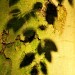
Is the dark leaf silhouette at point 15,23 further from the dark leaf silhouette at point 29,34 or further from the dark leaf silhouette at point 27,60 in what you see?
the dark leaf silhouette at point 27,60

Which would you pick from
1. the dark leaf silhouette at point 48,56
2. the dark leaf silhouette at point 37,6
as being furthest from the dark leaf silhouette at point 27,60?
the dark leaf silhouette at point 37,6

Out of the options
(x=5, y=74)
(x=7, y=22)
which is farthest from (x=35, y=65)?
(x=7, y=22)

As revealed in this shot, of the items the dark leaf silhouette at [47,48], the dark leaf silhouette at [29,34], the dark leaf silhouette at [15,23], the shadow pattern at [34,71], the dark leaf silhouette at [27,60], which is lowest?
the shadow pattern at [34,71]

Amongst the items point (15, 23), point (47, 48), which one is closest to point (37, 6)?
point (15, 23)

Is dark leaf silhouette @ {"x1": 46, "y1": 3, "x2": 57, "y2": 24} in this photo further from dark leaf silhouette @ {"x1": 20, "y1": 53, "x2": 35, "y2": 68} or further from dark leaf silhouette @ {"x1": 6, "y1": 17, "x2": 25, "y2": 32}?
dark leaf silhouette @ {"x1": 20, "y1": 53, "x2": 35, "y2": 68}

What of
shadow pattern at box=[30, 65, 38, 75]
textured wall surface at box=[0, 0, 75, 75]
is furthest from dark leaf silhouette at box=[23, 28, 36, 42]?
shadow pattern at box=[30, 65, 38, 75]

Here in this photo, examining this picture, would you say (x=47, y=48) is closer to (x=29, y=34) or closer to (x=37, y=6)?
(x=29, y=34)
